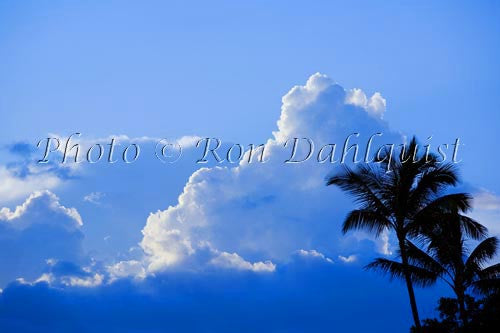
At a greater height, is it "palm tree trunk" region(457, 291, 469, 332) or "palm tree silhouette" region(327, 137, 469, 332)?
"palm tree silhouette" region(327, 137, 469, 332)

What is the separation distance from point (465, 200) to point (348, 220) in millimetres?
4458

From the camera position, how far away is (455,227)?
82.5 feet

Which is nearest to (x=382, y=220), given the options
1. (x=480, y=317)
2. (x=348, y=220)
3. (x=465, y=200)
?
(x=348, y=220)

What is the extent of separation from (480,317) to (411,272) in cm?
430

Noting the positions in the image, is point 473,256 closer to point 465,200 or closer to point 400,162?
point 465,200

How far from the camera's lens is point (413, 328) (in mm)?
22141

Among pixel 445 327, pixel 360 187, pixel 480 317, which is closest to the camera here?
pixel 480 317

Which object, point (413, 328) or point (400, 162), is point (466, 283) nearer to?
point (413, 328)

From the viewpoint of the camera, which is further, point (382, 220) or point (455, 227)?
point (455, 227)

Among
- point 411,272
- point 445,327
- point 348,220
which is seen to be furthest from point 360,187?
point 445,327

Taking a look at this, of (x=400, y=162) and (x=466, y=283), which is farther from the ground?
(x=400, y=162)

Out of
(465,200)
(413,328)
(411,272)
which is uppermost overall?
(465,200)

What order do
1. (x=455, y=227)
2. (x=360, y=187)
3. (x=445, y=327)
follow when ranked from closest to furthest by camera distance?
1. (x=445, y=327)
2. (x=360, y=187)
3. (x=455, y=227)

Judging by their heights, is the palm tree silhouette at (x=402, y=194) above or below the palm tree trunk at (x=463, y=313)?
above
